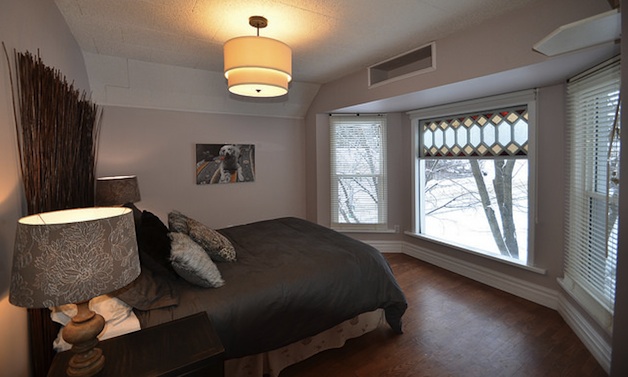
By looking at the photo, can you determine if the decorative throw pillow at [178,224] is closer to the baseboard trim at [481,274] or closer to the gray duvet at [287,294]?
the gray duvet at [287,294]

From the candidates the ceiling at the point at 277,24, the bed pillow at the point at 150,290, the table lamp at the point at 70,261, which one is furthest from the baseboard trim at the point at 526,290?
the table lamp at the point at 70,261

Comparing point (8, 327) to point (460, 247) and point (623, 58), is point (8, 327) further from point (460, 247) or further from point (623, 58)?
point (460, 247)

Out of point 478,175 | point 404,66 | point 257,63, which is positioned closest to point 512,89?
point 478,175

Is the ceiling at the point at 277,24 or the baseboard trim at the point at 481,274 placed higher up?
the ceiling at the point at 277,24

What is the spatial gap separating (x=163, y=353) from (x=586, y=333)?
2.77 meters

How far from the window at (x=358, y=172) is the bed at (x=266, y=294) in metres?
1.86

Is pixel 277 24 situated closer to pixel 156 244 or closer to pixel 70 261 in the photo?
pixel 156 244

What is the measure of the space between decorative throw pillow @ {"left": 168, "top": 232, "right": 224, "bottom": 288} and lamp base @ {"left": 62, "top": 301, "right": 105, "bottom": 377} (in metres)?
0.50

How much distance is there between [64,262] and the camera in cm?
88

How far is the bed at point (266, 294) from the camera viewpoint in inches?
62.4

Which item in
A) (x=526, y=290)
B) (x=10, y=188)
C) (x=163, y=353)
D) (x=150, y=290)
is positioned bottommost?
(x=526, y=290)

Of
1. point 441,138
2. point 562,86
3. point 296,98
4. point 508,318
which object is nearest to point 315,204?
point 296,98

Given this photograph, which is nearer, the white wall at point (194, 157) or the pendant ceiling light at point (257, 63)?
the pendant ceiling light at point (257, 63)

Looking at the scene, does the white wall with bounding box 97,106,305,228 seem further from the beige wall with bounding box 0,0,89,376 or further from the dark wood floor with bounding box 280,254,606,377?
the dark wood floor with bounding box 280,254,606,377
